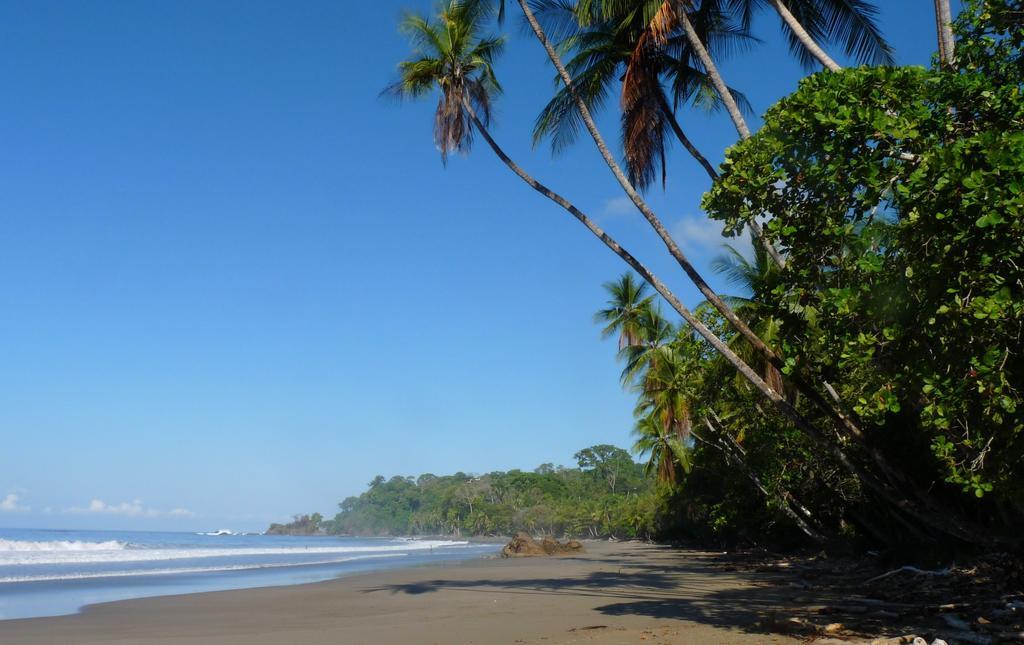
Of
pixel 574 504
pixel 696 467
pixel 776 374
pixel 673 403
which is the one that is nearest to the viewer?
pixel 776 374

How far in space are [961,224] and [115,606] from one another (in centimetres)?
1532

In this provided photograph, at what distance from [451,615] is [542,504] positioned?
7666 cm

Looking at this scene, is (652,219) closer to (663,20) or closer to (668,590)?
(663,20)

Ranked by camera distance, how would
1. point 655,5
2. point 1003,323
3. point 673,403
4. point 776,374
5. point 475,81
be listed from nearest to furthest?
point 1003,323, point 655,5, point 475,81, point 776,374, point 673,403

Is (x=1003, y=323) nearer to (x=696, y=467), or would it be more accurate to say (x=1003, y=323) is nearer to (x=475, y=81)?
(x=475, y=81)

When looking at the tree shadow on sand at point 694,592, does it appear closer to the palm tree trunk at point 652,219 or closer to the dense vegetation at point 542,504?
the palm tree trunk at point 652,219

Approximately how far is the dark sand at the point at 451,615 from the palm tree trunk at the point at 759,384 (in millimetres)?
2296

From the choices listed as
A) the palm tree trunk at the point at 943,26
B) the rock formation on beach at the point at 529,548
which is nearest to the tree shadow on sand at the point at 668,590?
the palm tree trunk at the point at 943,26

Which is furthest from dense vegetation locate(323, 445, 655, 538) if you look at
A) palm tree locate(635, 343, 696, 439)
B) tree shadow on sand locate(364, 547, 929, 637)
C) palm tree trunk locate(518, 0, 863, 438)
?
palm tree trunk locate(518, 0, 863, 438)

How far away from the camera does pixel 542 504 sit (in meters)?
86.1

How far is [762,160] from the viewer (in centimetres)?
767

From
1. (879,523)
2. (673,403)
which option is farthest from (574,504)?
(879,523)

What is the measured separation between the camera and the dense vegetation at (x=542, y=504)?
64188mm

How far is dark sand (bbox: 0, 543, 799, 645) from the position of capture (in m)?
9.09
